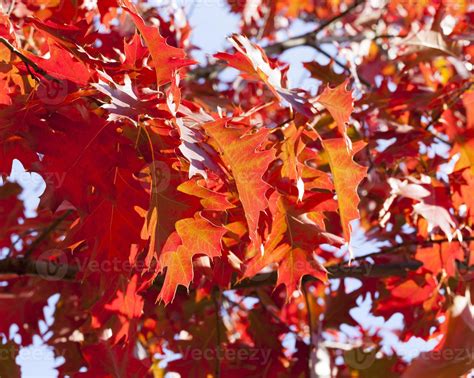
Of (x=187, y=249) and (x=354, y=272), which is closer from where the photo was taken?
(x=187, y=249)

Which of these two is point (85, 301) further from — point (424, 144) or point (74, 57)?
point (424, 144)

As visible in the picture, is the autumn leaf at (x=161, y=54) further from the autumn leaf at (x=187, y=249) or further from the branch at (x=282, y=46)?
the branch at (x=282, y=46)

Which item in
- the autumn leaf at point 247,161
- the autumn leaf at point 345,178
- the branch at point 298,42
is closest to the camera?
the autumn leaf at point 247,161

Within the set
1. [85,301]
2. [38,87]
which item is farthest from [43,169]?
[85,301]

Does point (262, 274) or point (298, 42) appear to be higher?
point (298, 42)

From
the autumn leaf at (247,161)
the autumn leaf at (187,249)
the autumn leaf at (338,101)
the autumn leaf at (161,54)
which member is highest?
the autumn leaf at (161,54)

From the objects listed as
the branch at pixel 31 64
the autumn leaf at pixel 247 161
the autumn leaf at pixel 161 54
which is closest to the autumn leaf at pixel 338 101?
the autumn leaf at pixel 247 161

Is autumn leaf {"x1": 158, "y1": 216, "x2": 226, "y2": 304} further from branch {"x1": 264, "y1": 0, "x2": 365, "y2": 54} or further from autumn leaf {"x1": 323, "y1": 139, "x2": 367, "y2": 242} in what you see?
branch {"x1": 264, "y1": 0, "x2": 365, "y2": 54}

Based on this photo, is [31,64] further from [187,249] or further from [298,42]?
[298,42]

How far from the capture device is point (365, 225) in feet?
9.46

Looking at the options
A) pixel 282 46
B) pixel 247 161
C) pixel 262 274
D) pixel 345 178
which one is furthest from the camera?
pixel 282 46

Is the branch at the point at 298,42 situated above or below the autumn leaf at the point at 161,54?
above

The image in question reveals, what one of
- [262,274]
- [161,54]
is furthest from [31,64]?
[262,274]

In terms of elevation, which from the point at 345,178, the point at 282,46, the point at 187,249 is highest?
the point at 282,46
